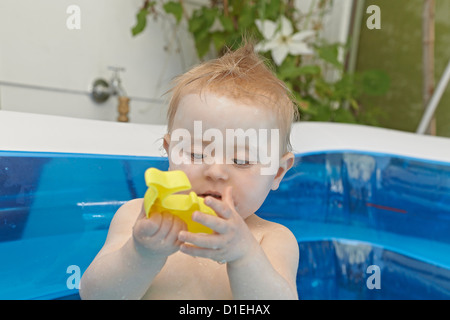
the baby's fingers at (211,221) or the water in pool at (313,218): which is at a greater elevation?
the baby's fingers at (211,221)

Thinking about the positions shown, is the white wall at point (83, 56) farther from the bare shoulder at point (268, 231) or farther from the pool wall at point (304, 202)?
the bare shoulder at point (268, 231)

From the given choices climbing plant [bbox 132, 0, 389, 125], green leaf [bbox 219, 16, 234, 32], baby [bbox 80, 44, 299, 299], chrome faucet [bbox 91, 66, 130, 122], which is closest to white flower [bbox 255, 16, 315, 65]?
climbing plant [bbox 132, 0, 389, 125]

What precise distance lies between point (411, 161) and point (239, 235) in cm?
115

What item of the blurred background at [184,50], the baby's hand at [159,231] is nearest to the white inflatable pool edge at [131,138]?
the blurred background at [184,50]

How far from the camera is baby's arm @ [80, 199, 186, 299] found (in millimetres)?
532

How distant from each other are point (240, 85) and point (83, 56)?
4.98 ft

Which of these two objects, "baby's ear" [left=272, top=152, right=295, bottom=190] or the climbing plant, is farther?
the climbing plant

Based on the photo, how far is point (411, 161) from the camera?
1541 millimetres

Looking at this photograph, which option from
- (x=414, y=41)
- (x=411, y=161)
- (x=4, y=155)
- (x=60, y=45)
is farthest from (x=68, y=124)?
(x=414, y=41)

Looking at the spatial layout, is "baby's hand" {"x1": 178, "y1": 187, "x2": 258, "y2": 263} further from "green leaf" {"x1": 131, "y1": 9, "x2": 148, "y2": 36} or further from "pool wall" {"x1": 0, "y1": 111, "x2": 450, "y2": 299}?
"green leaf" {"x1": 131, "y1": 9, "x2": 148, "y2": 36}

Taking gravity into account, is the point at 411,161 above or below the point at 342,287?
above

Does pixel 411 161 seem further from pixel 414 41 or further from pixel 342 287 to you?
pixel 414 41

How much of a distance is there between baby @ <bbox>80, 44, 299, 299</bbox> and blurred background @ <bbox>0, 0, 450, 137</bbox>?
0.88m

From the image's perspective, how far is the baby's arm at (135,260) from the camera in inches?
20.9
